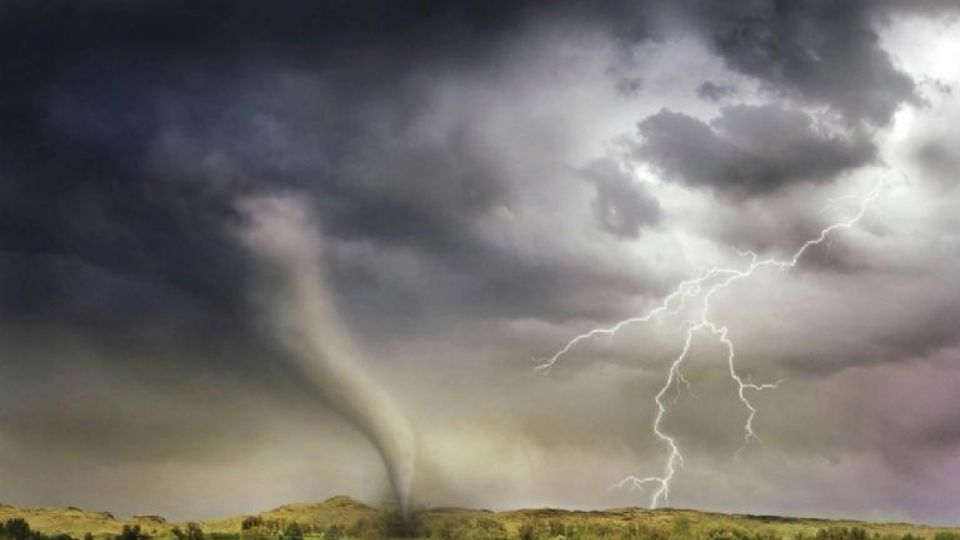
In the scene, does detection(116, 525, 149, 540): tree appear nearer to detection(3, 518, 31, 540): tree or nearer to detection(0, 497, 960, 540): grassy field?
detection(0, 497, 960, 540): grassy field

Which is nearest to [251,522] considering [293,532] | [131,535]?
[293,532]

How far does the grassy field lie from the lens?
67500 mm

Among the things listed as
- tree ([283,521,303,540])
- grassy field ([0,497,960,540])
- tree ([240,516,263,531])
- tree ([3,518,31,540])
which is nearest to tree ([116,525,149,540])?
grassy field ([0,497,960,540])

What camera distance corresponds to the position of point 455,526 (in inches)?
2800

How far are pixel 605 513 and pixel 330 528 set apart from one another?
127 ft

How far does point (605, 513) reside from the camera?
98.4 meters

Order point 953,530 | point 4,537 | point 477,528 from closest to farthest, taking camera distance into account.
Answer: point 4,537 → point 477,528 → point 953,530

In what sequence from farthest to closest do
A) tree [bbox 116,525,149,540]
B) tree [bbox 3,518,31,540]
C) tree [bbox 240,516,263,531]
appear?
tree [bbox 240,516,263,531]
tree [bbox 3,518,31,540]
tree [bbox 116,525,149,540]

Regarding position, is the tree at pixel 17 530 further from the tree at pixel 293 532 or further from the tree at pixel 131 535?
the tree at pixel 293 532

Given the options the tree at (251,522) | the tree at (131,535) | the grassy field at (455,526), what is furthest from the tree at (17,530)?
the tree at (251,522)

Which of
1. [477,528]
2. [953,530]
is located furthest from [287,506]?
[953,530]

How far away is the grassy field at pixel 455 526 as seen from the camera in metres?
67.5

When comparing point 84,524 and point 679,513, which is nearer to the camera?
point 84,524

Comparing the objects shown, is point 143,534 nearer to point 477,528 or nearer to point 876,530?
point 477,528
